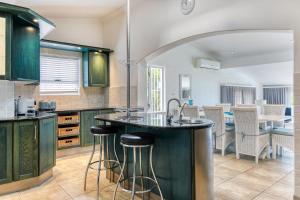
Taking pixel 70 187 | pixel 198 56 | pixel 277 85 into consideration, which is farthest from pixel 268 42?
pixel 70 187

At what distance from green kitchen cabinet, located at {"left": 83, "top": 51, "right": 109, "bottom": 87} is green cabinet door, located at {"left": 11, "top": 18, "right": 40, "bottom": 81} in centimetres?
167

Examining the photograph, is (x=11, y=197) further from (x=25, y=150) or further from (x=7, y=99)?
(x=7, y=99)

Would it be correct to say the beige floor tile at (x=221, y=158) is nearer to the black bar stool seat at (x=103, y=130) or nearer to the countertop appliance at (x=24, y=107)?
the black bar stool seat at (x=103, y=130)

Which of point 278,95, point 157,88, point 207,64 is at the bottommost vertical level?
point 278,95

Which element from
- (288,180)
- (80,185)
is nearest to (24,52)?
(80,185)

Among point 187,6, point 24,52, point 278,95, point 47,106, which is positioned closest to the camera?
point 24,52

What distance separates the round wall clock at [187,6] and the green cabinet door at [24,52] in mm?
2447

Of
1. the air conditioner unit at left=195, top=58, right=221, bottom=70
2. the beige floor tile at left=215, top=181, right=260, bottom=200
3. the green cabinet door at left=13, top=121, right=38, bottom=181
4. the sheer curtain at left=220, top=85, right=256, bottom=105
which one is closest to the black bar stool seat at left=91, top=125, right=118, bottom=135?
the green cabinet door at left=13, top=121, right=38, bottom=181

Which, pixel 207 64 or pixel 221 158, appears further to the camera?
pixel 207 64

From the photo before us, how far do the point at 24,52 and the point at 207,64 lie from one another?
18.4ft

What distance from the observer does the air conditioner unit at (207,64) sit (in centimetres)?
711

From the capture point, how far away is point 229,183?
3.09 meters

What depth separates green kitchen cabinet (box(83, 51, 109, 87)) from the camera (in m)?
5.17

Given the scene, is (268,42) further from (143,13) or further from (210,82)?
(143,13)
